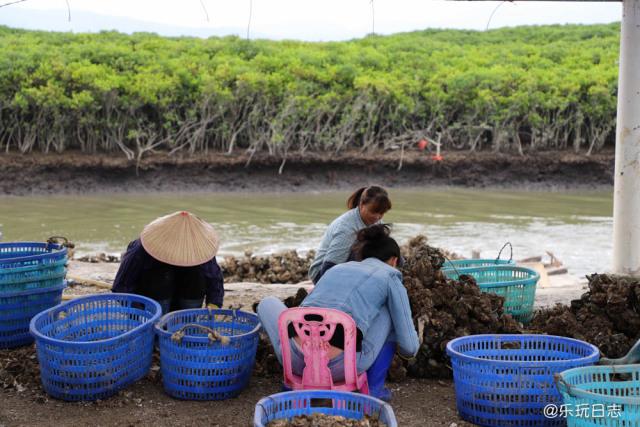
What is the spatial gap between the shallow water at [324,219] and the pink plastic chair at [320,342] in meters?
8.50

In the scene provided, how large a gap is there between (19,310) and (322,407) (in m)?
2.45

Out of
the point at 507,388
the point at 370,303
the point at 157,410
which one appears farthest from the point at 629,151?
the point at 157,410

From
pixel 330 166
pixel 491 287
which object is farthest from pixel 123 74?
pixel 491 287

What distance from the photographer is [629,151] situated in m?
6.50

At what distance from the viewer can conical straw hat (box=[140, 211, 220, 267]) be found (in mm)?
4902

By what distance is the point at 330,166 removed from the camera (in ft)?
74.8

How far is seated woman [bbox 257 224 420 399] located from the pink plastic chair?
0.19 ft

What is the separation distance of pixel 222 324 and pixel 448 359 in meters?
1.39

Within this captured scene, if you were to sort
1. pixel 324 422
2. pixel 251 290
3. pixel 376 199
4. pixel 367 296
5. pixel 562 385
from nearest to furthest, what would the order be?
1. pixel 324 422
2. pixel 562 385
3. pixel 367 296
4. pixel 376 199
5. pixel 251 290

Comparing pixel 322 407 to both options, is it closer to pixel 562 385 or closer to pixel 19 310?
pixel 562 385

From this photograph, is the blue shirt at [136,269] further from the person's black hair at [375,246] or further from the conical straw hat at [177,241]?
the person's black hair at [375,246]

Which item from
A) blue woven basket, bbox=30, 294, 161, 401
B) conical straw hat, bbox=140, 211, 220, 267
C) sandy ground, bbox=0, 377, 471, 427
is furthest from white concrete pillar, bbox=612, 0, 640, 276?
blue woven basket, bbox=30, 294, 161, 401

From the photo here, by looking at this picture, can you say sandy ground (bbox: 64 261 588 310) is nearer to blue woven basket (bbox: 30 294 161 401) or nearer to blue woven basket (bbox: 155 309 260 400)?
blue woven basket (bbox: 30 294 161 401)

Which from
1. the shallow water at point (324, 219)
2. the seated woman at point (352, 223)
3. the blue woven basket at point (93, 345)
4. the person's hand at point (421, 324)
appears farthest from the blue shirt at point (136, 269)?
the shallow water at point (324, 219)
